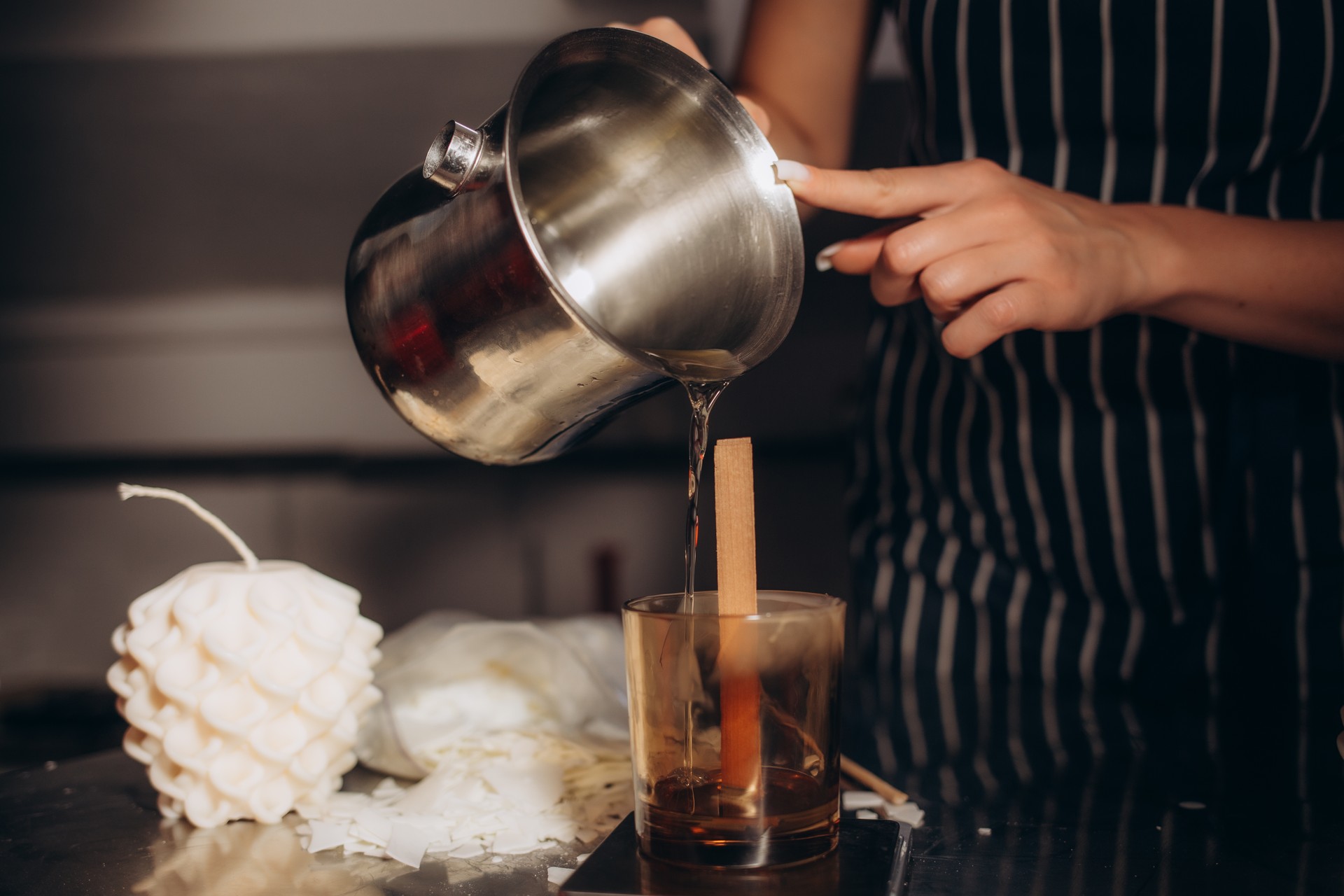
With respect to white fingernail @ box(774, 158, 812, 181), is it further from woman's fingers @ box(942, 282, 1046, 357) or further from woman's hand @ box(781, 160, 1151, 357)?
woman's fingers @ box(942, 282, 1046, 357)

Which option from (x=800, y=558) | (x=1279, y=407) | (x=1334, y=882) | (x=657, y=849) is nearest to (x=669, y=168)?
(x=657, y=849)

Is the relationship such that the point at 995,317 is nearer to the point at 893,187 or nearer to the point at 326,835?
the point at 893,187

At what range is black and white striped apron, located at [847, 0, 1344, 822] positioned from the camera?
100cm

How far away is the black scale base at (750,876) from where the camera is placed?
0.51 metres

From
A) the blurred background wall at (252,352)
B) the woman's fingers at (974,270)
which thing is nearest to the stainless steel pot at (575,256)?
the woman's fingers at (974,270)

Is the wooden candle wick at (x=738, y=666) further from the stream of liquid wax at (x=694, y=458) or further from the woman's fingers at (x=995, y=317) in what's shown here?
the woman's fingers at (x=995, y=317)

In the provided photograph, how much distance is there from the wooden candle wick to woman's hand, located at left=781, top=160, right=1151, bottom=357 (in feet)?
0.85

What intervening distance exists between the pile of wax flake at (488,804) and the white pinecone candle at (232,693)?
0.04 meters

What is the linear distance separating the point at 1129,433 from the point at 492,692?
68cm

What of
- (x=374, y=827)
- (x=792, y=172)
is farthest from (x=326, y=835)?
(x=792, y=172)

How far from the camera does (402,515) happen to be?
2.04 meters

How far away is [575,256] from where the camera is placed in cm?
78

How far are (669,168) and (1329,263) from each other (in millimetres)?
536

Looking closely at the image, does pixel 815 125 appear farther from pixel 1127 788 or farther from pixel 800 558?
pixel 800 558
